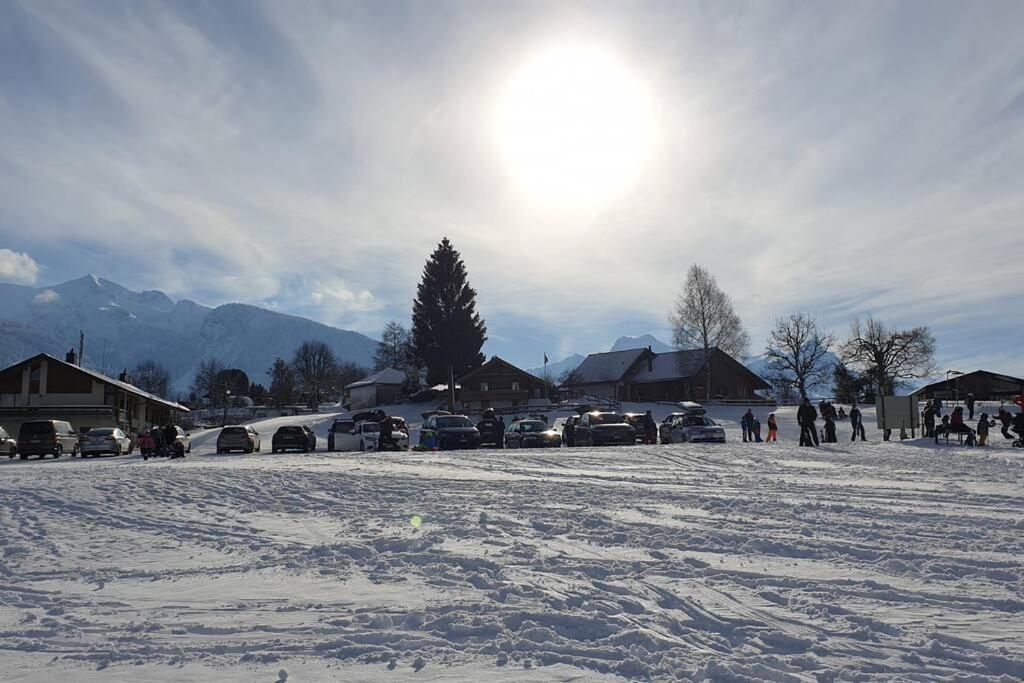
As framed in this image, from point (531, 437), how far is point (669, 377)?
4840cm

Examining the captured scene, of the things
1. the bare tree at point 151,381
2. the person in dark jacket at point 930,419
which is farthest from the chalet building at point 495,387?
the bare tree at point 151,381

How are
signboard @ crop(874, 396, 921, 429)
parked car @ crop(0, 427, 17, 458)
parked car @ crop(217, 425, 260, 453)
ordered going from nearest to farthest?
signboard @ crop(874, 396, 921, 429)
parked car @ crop(0, 427, 17, 458)
parked car @ crop(217, 425, 260, 453)

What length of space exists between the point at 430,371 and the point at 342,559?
6559 centimetres

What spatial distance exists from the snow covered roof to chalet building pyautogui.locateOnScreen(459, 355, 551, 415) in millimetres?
12962

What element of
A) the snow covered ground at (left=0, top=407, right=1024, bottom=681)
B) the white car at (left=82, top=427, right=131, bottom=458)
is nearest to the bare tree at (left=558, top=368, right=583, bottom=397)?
the white car at (left=82, top=427, right=131, bottom=458)

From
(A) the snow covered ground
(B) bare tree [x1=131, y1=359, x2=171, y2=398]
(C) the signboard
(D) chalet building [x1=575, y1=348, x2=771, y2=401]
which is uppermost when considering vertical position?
(B) bare tree [x1=131, y1=359, x2=171, y2=398]

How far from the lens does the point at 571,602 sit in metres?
5.94

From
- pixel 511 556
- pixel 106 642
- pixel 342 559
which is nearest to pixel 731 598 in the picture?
pixel 511 556

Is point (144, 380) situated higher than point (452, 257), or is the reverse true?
point (452, 257)

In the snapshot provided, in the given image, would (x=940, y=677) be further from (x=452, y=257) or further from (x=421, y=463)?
(x=452, y=257)

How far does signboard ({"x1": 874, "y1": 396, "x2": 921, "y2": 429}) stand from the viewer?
101 feet

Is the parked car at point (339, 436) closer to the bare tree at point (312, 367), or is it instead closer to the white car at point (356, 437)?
the white car at point (356, 437)

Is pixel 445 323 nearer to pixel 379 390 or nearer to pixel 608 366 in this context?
pixel 379 390

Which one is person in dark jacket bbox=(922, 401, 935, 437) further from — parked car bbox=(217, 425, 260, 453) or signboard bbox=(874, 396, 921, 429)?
parked car bbox=(217, 425, 260, 453)
